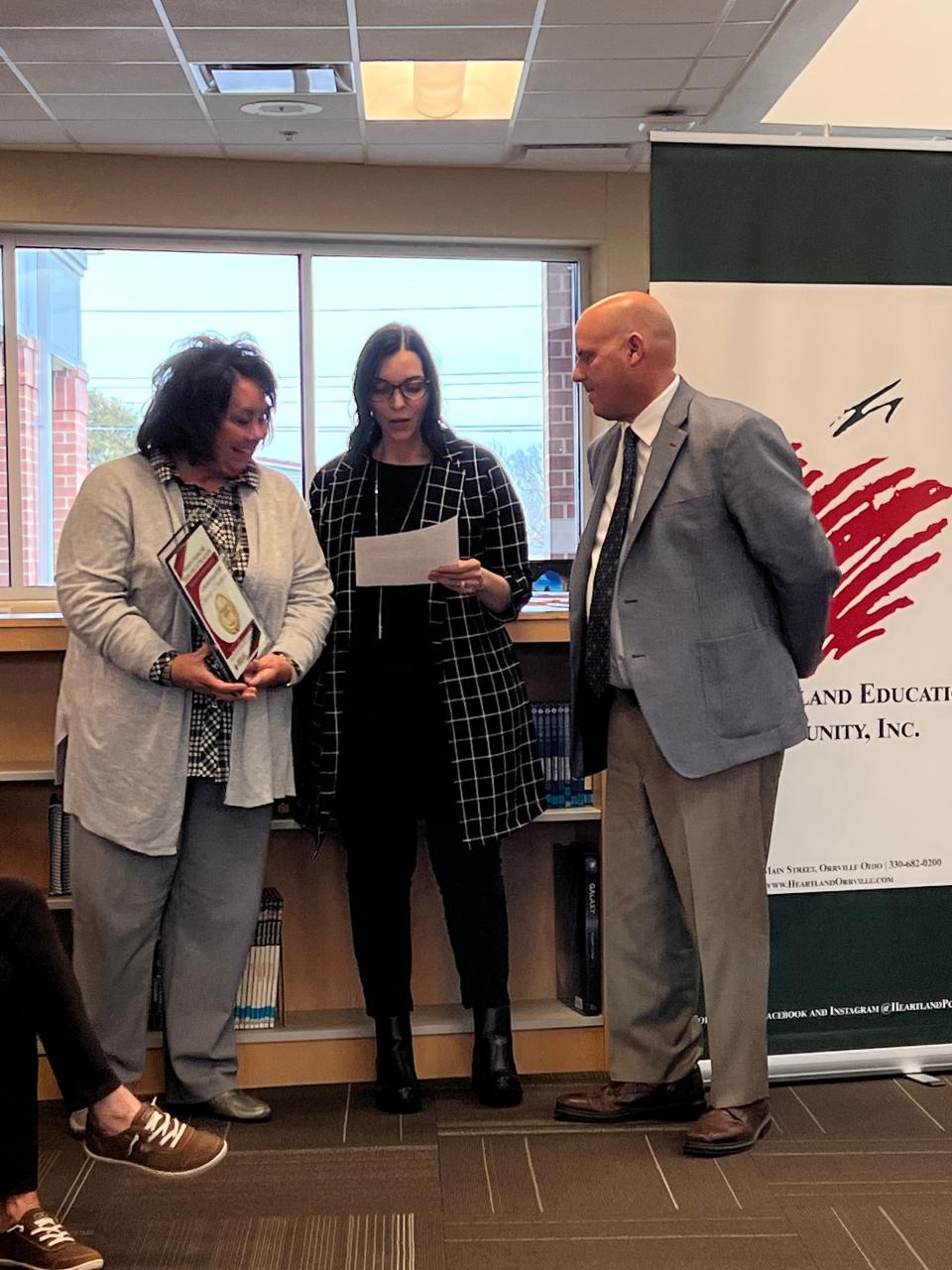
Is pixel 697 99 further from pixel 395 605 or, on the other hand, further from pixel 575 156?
pixel 395 605

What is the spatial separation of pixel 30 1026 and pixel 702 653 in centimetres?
139

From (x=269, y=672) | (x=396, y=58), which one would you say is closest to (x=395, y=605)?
(x=269, y=672)

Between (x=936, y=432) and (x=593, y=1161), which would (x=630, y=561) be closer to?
(x=936, y=432)

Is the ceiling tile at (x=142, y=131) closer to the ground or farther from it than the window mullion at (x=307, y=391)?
farther from it

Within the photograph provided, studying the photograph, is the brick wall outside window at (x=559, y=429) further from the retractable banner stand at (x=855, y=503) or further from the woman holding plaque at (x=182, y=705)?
the woman holding plaque at (x=182, y=705)

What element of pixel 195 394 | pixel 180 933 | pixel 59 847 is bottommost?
pixel 180 933

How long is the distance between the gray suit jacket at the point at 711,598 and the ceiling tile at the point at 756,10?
6.98ft

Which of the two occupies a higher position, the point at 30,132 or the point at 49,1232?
the point at 30,132

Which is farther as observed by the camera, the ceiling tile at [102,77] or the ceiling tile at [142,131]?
the ceiling tile at [142,131]

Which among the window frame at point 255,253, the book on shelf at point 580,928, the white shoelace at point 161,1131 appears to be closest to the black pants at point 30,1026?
the white shoelace at point 161,1131

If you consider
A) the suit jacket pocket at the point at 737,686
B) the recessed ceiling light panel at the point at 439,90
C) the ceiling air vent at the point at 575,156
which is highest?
the recessed ceiling light panel at the point at 439,90

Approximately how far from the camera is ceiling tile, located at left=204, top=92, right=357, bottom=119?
16.8ft

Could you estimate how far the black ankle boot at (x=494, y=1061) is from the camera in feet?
10.2

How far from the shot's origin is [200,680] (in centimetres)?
279
